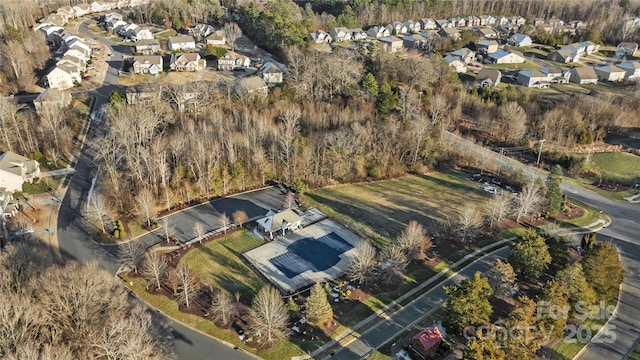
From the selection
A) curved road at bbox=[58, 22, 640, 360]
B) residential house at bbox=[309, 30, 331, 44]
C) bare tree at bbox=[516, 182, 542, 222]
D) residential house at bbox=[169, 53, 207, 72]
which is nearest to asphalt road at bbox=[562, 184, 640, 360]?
curved road at bbox=[58, 22, 640, 360]

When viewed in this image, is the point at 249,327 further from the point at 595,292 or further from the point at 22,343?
the point at 595,292

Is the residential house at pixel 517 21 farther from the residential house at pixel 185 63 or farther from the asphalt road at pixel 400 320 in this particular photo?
the asphalt road at pixel 400 320

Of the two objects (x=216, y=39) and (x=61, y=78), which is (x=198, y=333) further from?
(x=216, y=39)

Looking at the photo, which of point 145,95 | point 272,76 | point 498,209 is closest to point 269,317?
point 498,209

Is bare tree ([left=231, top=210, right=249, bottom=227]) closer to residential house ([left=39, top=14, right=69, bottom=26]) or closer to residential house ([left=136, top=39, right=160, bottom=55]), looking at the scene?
residential house ([left=136, top=39, right=160, bottom=55])

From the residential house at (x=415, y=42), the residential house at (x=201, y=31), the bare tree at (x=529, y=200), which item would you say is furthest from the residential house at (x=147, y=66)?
the bare tree at (x=529, y=200)
